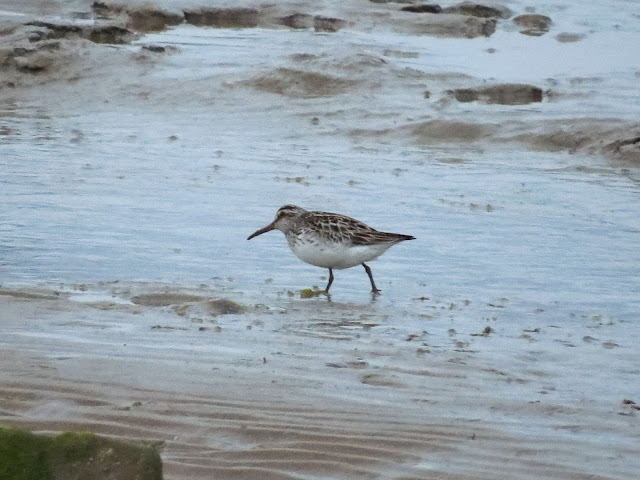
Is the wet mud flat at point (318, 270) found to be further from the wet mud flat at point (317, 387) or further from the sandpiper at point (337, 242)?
the sandpiper at point (337, 242)

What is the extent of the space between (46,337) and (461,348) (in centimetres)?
241

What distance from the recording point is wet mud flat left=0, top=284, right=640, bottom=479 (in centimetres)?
525

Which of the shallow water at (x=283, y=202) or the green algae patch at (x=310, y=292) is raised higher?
the green algae patch at (x=310, y=292)

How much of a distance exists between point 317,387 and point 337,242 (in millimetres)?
3143

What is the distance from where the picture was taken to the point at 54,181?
12.4 meters

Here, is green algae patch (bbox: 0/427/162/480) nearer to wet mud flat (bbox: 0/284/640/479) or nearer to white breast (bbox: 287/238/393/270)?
wet mud flat (bbox: 0/284/640/479)

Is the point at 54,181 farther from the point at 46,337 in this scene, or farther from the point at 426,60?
the point at 426,60

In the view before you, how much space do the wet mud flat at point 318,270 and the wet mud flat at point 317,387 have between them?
2cm

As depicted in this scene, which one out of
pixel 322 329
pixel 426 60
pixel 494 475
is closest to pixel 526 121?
pixel 426 60

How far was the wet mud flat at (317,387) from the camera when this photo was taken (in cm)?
525

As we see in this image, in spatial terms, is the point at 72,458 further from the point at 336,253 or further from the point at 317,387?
the point at 336,253

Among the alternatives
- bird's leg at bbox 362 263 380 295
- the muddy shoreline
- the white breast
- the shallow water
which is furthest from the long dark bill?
the muddy shoreline

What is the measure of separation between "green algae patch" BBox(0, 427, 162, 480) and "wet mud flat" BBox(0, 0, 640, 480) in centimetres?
107

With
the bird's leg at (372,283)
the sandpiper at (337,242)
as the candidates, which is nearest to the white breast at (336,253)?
the sandpiper at (337,242)
